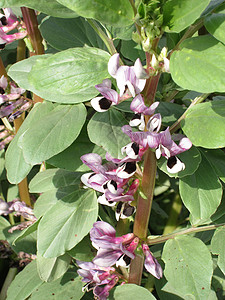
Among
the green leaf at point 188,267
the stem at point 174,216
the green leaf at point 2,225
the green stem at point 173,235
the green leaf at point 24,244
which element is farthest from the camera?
the stem at point 174,216

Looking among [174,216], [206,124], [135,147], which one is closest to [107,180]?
[135,147]

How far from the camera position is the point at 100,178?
0.83 m

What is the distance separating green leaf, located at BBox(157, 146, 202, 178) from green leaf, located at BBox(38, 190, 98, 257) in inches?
8.4

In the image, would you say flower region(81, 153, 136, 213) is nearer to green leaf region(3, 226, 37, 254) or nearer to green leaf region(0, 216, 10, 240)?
green leaf region(3, 226, 37, 254)

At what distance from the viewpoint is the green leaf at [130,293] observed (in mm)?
942

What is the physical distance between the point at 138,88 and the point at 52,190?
456 millimetres

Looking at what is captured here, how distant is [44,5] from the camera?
745 mm

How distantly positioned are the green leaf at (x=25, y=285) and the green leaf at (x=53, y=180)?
0.26 m

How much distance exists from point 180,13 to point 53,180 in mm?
534

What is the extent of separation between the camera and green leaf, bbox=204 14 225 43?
2.20ft

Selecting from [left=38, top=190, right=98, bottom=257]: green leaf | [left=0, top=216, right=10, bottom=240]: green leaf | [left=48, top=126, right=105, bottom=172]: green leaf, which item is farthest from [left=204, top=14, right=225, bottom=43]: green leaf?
[left=0, top=216, right=10, bottom=240]: green leaf

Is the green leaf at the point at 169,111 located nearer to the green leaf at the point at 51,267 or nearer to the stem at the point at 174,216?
the green leaf at the point at 51,267

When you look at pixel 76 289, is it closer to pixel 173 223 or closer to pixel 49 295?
pixel 49 295

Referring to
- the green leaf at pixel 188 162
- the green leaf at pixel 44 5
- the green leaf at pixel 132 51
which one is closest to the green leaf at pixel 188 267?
the green leaf at pixel 188 162
